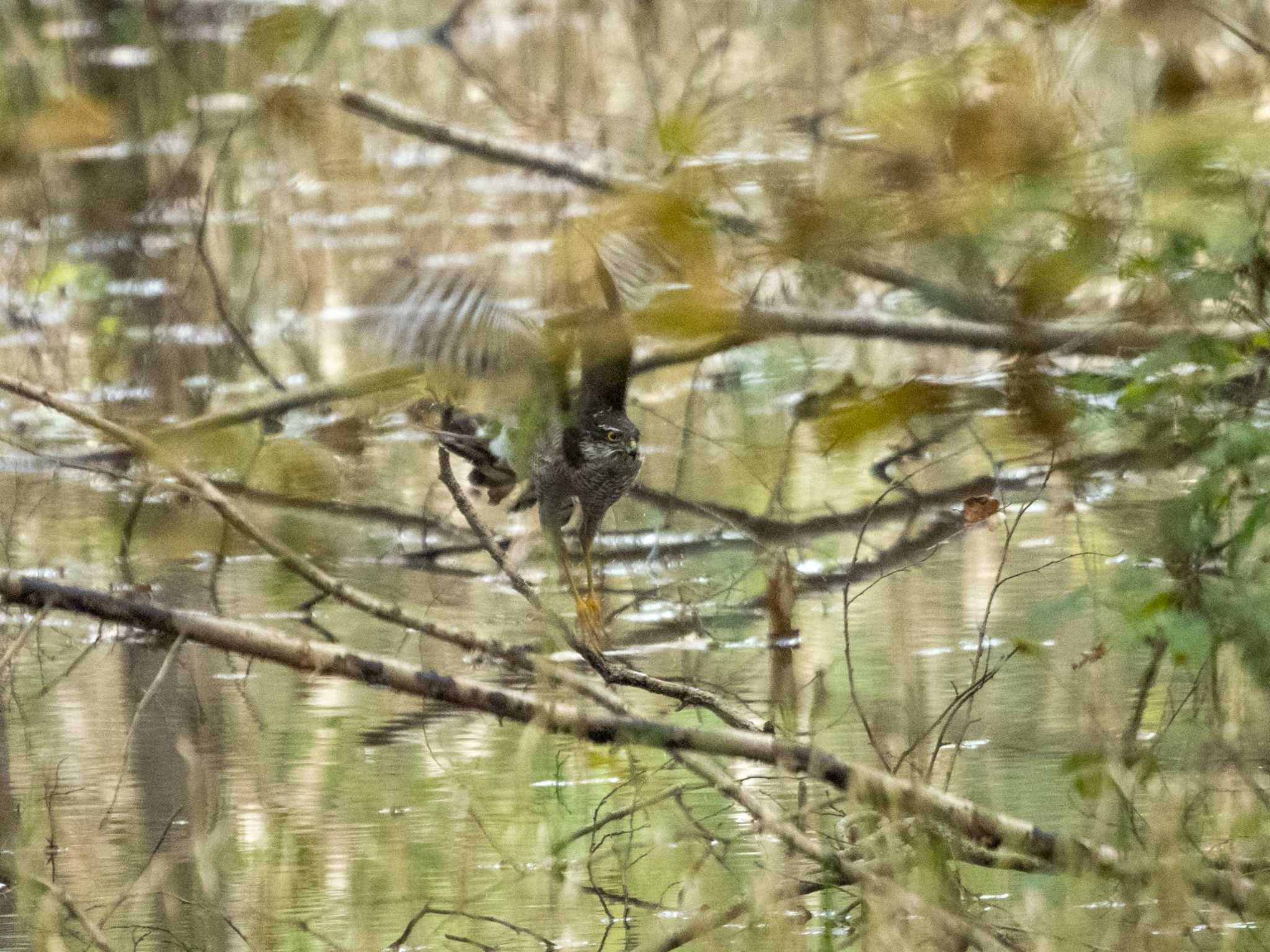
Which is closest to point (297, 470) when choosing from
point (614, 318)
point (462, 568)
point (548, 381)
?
point (462, 568)

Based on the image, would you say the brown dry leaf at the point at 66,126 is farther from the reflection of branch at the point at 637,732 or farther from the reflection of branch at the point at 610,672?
the reflection of branch at the point at 610,672

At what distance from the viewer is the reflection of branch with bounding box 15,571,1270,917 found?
152 cm

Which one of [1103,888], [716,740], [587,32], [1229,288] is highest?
[587,32]

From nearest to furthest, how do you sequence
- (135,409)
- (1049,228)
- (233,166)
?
1. (1049,228)
2. (135,409)
3. (233,166)

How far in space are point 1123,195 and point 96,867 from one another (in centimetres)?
110

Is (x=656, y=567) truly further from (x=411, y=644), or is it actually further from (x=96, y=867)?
(x=96, y=867)

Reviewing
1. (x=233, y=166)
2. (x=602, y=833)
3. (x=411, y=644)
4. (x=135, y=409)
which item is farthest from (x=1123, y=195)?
(x=233, y=166)

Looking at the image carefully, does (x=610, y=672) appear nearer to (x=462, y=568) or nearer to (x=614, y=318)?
(x=614, y=318)

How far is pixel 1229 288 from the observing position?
1.58 m

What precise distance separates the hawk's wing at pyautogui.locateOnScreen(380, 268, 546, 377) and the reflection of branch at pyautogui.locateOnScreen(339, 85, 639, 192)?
690 mm

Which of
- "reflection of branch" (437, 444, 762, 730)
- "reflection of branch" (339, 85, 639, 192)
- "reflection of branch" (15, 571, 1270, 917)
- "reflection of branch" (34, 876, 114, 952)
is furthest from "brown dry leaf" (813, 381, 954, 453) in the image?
"reflection of branch" (339, 85, 639, 192)

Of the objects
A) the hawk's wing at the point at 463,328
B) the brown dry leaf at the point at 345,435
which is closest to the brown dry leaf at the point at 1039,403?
the hawk's wing at the point at 463,328

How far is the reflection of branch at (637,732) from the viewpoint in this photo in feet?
4.98

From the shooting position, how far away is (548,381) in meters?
2.13
